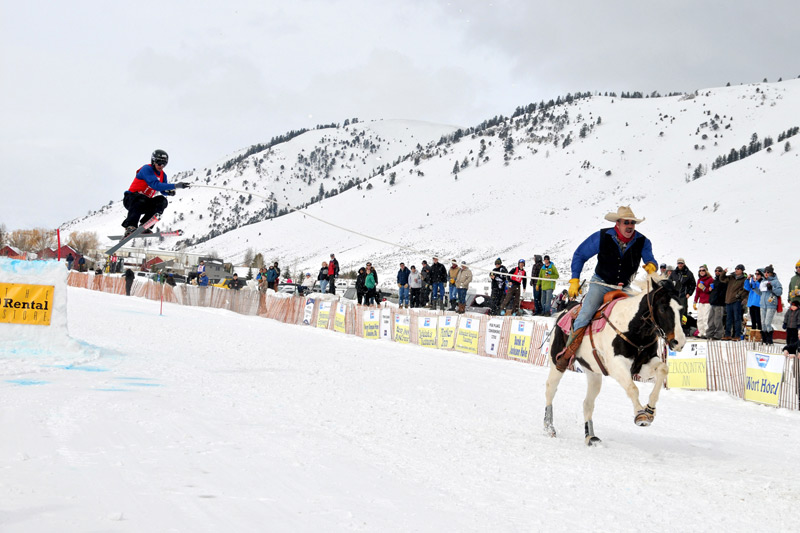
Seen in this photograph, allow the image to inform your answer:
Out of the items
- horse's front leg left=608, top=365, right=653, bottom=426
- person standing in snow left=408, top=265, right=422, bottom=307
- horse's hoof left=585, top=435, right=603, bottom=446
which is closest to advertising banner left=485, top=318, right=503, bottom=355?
person standing in snow left=408, top=265, right=422, bottom=307

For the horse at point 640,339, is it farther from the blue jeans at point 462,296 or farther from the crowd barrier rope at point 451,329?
the blue jeans at point 462,296

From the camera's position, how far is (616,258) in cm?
796

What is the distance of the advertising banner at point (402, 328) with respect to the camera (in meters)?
20.8

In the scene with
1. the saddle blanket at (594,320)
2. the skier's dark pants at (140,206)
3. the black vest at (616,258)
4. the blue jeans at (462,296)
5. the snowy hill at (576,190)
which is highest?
the snowy hill at (576,190)

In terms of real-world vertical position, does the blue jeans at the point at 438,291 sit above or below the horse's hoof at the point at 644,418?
above

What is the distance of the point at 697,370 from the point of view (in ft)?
46.1

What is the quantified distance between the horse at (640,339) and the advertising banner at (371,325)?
567 inches

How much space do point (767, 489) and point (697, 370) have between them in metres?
8.68

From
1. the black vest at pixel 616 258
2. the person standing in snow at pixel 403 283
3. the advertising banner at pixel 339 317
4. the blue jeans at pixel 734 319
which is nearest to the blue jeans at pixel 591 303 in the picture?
the black vest at pixel 616 258

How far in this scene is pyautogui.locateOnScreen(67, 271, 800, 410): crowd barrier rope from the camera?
13.3m

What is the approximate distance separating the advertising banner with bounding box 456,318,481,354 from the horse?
36.5 ft

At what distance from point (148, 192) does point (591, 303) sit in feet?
22.2

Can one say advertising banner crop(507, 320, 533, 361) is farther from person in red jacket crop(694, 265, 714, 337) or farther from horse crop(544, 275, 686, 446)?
horse crop(544, 275, 686, 446)

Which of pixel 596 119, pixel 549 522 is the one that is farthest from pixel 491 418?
pixel 596 119
